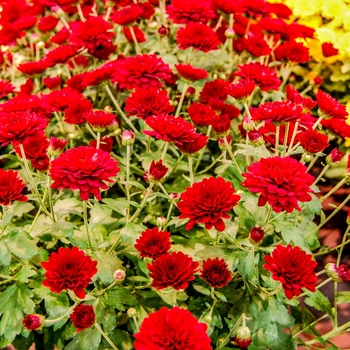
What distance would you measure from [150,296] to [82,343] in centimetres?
24

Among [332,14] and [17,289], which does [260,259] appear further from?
[332,14]

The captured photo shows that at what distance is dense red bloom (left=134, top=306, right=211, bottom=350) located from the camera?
807 millimetres

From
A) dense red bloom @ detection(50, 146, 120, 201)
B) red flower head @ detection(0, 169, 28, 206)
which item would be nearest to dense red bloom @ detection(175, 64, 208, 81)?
dense red bloom @ detection(50, 146, 120, 201)

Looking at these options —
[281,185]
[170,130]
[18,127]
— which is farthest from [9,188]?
[281,185]

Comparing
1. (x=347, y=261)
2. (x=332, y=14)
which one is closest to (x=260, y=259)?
(x=347, y=261)

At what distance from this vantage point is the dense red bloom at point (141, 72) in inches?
56.0

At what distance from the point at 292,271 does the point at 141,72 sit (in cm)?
80

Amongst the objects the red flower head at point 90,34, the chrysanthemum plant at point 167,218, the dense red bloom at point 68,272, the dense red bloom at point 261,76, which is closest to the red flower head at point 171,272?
the chrysanthemum plant at point 167,218

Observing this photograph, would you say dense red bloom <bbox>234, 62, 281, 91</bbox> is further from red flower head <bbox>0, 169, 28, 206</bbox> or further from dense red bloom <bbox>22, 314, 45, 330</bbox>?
dense red bloom <bbox>22, 314, 45, 330</bbox>

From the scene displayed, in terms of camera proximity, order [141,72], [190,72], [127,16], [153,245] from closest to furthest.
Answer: [153,245]
[141,72]
[190,72]
[127,16]

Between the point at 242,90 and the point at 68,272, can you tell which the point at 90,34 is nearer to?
the point at 242,90

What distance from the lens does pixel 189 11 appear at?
172 centimetres

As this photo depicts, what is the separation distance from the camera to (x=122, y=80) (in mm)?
1443

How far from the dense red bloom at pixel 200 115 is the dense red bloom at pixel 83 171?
407 millimetres
